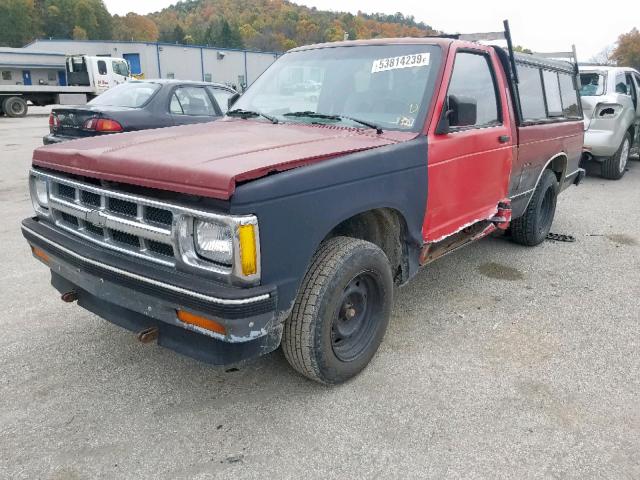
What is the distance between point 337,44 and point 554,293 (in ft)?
8.85

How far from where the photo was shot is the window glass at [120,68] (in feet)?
78.5

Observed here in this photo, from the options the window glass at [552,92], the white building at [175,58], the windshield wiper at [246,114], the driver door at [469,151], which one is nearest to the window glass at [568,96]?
the window glass at [552,92]

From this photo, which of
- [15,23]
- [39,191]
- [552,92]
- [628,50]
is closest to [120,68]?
[552,92]

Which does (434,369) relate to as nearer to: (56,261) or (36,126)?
(56,261)

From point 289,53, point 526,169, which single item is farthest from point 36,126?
point 526,169

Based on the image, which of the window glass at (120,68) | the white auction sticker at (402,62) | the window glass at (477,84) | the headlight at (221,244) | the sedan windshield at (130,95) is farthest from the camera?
the window glass at (120,68)

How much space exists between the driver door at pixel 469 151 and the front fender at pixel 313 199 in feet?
1.04

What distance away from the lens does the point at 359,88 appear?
3412mm

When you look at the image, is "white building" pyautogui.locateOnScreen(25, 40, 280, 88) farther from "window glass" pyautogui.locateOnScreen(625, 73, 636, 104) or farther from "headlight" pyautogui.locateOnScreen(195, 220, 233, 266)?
"headlight" pyautogui.locateOnScreen(195, 220, 233, 266)

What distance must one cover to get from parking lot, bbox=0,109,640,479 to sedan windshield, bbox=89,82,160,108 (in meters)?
4.34

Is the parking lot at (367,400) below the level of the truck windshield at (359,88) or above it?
below

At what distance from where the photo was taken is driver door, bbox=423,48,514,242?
10.6ft

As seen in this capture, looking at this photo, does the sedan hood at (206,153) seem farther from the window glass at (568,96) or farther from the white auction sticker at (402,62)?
the window glass at (568,96)

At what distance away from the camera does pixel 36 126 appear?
59.8 ft
